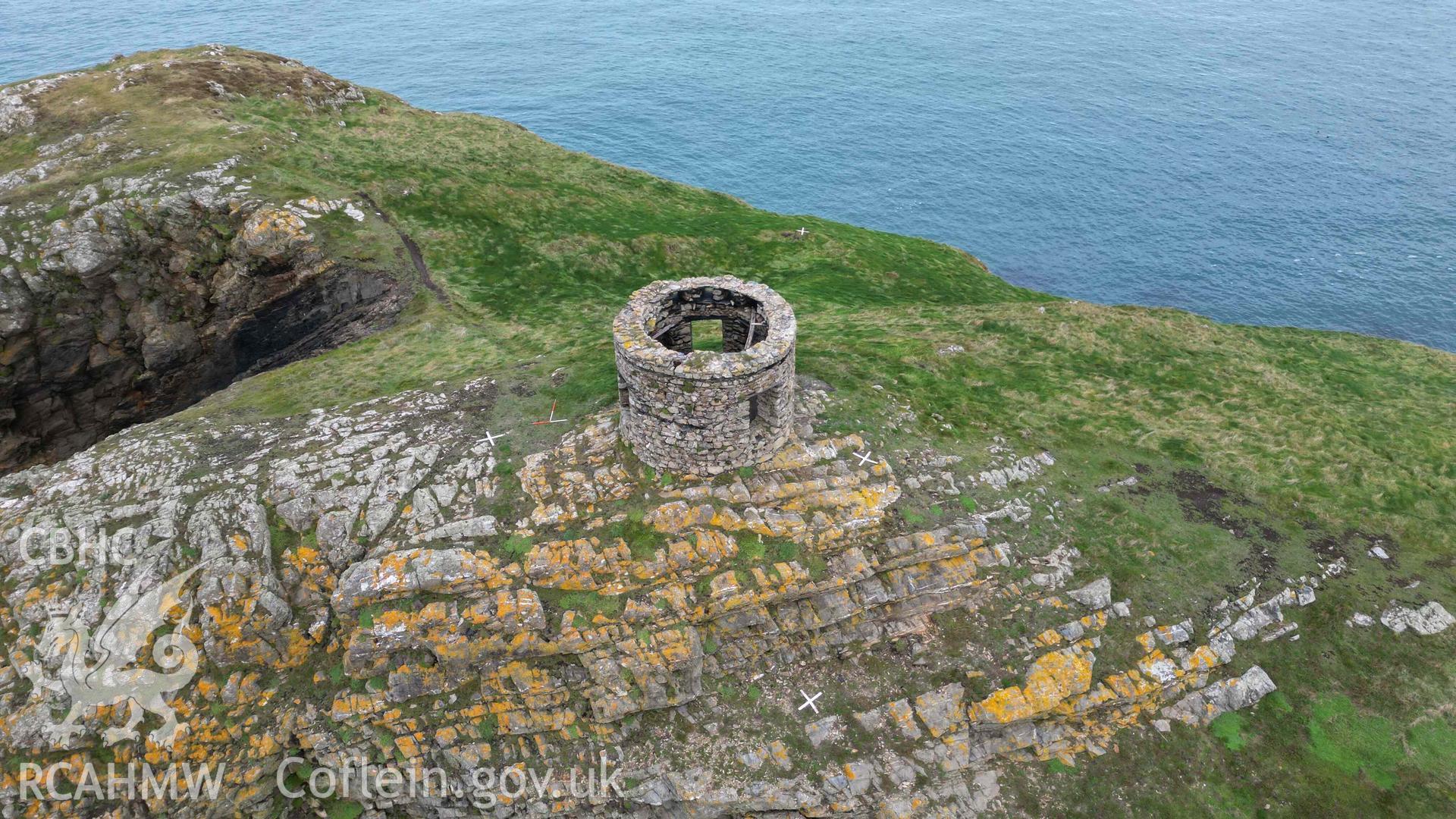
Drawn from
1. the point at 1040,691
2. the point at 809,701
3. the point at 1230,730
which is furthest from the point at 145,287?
the point at 1230,730

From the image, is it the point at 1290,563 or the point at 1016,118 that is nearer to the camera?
the point at 1290,563

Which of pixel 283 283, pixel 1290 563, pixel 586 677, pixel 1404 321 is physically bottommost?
pixel 1404 321

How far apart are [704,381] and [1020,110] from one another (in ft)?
370

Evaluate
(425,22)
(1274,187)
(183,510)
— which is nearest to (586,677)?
(183,510)

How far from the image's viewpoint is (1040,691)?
1973 centimetres

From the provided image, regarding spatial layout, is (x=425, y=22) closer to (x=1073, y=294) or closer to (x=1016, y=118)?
(x=1016, y=118)

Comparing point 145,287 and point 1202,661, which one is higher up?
point 145,287

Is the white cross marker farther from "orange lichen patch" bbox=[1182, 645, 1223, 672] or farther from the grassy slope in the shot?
"orange lichen patch" bbox=[1182, 645, 1223, 672]

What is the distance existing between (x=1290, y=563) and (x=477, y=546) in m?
27.7

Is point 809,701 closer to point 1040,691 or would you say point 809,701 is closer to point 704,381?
point 1040,691

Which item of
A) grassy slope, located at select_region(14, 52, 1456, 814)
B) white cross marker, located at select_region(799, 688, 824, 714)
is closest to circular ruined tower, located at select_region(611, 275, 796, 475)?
grassy slope, located at select_region(14, 52, 1456, 814)

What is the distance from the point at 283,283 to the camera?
35.4m

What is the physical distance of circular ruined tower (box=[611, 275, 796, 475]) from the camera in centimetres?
2083

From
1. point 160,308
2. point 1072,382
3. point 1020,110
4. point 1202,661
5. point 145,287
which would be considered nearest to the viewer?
point 1202,661
